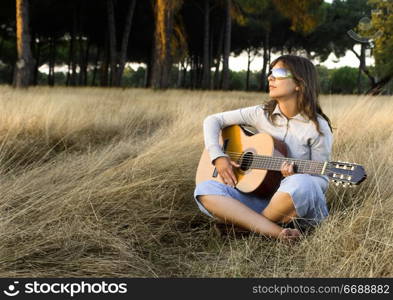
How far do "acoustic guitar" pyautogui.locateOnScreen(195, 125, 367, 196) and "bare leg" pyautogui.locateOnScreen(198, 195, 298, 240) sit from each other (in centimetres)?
14

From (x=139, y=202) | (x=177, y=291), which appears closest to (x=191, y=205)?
(x=139, y=202)

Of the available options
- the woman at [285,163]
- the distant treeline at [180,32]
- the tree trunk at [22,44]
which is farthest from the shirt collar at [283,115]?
the tree trunk at [22,44]

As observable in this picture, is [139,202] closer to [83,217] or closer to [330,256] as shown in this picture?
[83,217]

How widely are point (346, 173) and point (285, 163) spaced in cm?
37

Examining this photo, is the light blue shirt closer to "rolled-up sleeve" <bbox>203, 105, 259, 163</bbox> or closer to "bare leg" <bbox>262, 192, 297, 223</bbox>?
"rolled-up sleeve" <bbox>203, 105, 259, 163</bbox>

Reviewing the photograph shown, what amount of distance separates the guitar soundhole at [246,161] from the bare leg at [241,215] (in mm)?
265

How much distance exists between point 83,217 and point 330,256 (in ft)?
4.76

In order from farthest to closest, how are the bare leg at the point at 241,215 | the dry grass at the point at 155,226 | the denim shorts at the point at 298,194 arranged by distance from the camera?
the bare leg at the point at 241,215 → the denim shorts at the point at 298,194 → the dry grass at the point at 155,226

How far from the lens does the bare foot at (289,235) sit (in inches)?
111

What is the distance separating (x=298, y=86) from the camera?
9.91 ft

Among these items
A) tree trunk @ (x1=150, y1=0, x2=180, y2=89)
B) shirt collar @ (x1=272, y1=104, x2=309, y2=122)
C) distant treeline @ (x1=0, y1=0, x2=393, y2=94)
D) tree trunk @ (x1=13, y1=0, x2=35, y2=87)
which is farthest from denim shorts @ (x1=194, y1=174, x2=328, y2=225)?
tree trunk @ (x1=150, y1=0, x2=180, y2=89)

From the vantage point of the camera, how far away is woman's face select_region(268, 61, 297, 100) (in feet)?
9.87

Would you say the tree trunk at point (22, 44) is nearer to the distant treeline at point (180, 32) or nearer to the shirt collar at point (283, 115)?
the distant treeline at point (180, 32)

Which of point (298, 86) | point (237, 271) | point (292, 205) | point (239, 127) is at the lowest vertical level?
point (237, 271)
